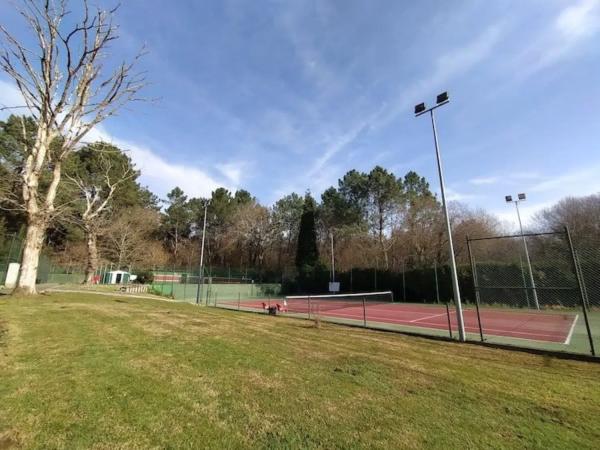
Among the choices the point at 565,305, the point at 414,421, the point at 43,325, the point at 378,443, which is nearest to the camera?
the point at 378,443

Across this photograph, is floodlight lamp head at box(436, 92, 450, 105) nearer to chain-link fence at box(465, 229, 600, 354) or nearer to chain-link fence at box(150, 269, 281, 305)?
chain-link fence at box(465, 229, 600, 354)

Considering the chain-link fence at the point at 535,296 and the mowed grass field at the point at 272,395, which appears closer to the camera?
the mowed grass field at the point at 272,395

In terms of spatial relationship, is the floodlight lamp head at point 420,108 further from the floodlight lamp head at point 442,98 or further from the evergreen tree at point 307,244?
the evergreen tree at point 307,244

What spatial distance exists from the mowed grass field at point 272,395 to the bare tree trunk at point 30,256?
23.2ft

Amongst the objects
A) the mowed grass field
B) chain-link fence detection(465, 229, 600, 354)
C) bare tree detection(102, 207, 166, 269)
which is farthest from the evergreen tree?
the mowed grass field

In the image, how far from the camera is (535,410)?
408 cm

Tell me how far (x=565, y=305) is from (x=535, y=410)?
1909 cm

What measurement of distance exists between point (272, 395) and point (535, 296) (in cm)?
1613

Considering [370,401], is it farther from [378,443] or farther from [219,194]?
[219,194]

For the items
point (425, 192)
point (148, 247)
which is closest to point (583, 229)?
point (425, 192)

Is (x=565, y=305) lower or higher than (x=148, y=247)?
lower

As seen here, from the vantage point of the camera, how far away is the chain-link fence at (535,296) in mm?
9812

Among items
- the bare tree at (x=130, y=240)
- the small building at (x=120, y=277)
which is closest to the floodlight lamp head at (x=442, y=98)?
the small building at (x=120, y=277)

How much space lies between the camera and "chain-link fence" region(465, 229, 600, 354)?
981 cm
